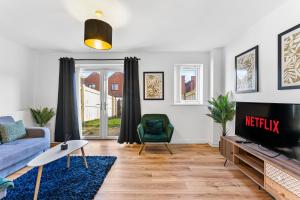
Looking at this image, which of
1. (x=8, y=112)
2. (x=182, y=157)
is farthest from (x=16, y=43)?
(x=182, y=157)

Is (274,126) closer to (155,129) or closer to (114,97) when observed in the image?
(155,129)

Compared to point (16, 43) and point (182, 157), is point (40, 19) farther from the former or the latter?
point (182, 157)

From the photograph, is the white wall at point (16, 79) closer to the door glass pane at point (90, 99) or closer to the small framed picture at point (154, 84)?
the door glass pane at point (90, 99)

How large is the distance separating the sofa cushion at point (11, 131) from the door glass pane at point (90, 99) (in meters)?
1.65

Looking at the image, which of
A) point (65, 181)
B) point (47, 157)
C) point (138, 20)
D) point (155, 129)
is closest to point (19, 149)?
point (47, 157)

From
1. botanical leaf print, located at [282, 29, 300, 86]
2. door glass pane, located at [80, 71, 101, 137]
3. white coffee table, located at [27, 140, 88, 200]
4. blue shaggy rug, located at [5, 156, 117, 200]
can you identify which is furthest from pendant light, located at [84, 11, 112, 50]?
door glass pane, located at [80, 71, 101, 137]

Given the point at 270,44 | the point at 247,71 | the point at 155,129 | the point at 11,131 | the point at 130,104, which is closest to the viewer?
the point at 270,44

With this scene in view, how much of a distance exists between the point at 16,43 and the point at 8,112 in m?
1.56

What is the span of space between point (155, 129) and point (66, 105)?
2.34m

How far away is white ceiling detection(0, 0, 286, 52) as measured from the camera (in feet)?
7.22

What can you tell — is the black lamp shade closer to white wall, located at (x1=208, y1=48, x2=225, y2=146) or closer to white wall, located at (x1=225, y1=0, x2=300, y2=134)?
white wall, located at (x1=225, y1=0, x2=300, y2=134)

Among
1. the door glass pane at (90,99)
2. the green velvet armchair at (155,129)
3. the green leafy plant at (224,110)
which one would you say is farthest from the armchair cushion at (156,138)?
the door glass pane at (90,99)

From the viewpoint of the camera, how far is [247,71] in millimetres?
3014

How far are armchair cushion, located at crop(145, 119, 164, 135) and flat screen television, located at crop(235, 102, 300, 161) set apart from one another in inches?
69.9
